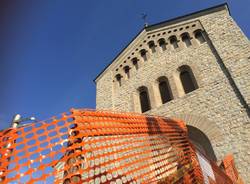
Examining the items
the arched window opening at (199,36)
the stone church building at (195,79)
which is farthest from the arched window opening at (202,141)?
the arched window opening at (199,36)

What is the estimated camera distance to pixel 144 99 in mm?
10086

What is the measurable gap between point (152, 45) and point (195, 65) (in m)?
3.46

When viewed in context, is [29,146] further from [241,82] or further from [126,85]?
[126,85]

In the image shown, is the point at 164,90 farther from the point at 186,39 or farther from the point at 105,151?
the point at 105,151

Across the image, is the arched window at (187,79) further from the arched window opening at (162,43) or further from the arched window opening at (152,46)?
the arched window opening at (152,46)

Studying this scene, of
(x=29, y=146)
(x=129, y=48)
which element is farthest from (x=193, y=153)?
(x=129, y=48)

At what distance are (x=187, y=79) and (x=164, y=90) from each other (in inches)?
42.2

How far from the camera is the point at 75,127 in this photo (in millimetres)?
2146

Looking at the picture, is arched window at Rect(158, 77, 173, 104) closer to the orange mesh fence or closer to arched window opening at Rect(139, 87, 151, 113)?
arched window opening at Rect(139, 87, 151, 113)

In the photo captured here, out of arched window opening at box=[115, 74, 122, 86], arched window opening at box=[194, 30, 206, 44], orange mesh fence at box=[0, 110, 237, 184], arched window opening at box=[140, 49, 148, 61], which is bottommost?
orange mesh fence at box=[0, 110, 237, 184]

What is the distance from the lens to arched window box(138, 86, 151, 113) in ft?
31.9

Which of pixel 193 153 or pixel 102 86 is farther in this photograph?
pixel 102 86

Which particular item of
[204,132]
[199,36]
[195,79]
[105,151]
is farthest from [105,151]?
[199,36]

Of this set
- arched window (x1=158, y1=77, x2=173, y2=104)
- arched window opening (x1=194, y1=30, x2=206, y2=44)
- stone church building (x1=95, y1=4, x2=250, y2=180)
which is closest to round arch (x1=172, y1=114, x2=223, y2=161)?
stone church building (x1=95, y1=4, x2=250, y2=180)
